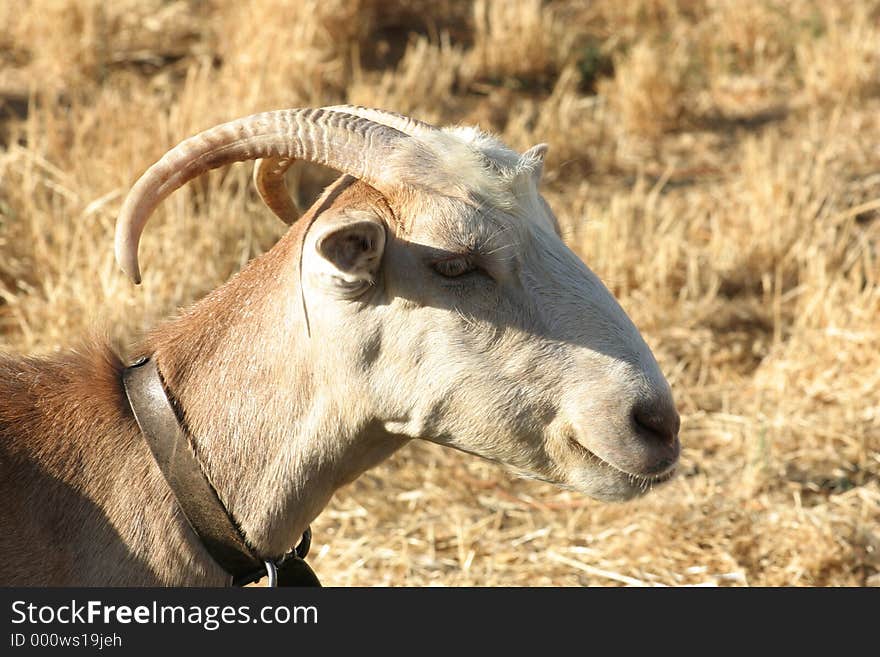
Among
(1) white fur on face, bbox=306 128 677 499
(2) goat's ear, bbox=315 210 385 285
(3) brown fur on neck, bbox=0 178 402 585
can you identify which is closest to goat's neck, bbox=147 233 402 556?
(3) brown fur on neck, bbox=0 178 402 585

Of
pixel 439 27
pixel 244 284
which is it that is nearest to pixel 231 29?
pixel 439 27

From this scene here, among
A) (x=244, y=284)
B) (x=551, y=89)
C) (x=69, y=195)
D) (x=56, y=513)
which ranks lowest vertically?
(x=551, y=89)

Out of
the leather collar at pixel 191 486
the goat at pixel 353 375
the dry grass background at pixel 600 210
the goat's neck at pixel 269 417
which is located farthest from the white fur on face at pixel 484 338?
the dry grass background at pixel 600 210

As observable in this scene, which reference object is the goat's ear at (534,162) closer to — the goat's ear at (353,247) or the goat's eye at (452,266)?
the goat's eye at (452,266)

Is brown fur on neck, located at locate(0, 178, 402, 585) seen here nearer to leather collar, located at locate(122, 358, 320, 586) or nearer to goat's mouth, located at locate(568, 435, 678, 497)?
leather collar, located at locate(122, 358, 320, 586)

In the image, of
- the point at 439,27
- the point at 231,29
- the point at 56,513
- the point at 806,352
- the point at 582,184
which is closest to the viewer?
the point at 56,513

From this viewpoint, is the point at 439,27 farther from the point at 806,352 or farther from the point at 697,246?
the point at 806,352

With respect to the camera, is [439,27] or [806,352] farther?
[439,27]

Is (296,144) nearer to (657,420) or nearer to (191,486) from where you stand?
(191,486)

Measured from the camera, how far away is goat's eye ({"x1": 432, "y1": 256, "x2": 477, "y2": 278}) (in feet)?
10.2

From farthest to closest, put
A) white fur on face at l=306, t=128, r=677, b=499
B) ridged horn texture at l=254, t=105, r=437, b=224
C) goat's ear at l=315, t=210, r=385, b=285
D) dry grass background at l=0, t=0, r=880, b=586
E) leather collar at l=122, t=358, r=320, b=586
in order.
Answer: dry grass background at l=0, t=0, r=880, b=586
ridged horn texture at l=254, t=105, r=437, b=224
leather collar at l=122, t=358, r=320, b=586
white fur on face at l=306, t=128, r=677, b=499
goat's ear at l=315, t=210, r=385, b=285

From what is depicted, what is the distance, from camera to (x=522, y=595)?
3844 mm

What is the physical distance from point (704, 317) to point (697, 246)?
0.88m

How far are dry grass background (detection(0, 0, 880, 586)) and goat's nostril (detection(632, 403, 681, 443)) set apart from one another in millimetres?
2036
